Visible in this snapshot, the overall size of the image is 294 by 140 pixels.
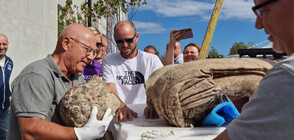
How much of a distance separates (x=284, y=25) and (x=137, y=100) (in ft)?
8.05

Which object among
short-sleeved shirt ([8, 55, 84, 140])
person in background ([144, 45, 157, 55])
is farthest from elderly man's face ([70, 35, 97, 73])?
person in background ([144, 45, 157, 55])

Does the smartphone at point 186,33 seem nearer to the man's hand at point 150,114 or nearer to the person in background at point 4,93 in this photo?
the man's hand at point 150,114

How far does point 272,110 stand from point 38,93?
1.49 meters

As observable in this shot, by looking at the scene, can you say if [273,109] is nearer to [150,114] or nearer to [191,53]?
[150,114]

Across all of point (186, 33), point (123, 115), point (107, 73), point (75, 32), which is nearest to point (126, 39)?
point (107, 73)

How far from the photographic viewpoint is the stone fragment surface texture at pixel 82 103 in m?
1.74

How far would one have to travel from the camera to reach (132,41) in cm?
312

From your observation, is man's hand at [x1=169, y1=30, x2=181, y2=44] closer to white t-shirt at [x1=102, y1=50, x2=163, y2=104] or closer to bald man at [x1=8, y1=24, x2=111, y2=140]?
white t-shirt at [x1=102, y1=50, x2=163, y2=104]

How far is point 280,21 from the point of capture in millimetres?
878

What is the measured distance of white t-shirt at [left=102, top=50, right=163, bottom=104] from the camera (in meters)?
3.18

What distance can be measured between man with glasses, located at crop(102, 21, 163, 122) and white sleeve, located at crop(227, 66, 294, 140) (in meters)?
→ 2.32

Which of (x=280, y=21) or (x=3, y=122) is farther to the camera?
(x=3, y=122)

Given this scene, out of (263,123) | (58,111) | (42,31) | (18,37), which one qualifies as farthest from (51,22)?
(263,123)

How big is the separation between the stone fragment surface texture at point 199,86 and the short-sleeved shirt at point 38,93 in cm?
76
